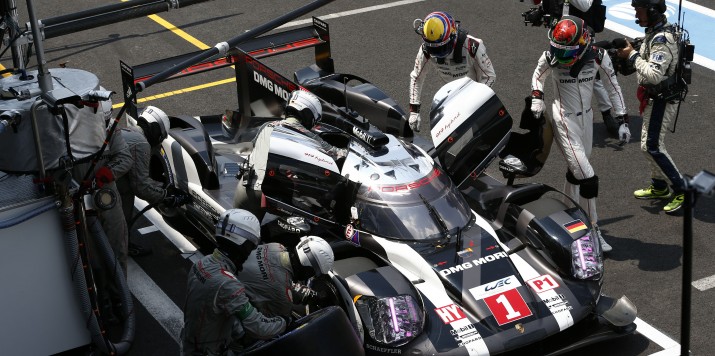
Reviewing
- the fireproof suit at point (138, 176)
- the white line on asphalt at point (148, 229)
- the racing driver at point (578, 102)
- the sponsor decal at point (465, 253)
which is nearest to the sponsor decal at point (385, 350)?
the sponsor decal at point (465, 253)

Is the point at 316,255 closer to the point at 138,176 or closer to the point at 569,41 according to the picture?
the point at 138,176

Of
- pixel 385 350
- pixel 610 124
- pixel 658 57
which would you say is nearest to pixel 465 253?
pixel 385 350

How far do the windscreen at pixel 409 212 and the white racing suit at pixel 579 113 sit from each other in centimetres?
162

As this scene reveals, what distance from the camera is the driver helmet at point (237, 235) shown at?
718cm

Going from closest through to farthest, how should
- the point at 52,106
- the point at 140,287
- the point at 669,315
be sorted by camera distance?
the point at 52,106 < the point at 669,315 < the point at 140,287

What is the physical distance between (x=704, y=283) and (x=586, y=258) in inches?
60.7

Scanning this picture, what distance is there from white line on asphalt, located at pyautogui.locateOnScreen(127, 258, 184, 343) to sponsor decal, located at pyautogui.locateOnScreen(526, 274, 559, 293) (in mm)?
2832

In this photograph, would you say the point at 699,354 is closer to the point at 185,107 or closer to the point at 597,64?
the point at 597,64

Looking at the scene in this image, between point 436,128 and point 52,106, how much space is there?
341cm

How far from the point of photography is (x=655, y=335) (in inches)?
338

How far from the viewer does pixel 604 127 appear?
40.8 ft

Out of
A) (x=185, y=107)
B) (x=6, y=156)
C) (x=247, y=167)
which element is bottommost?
(x=185, y=107)

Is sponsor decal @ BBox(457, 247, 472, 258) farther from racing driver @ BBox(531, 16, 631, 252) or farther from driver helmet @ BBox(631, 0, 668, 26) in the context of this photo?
driver helmet @ BBox(631, 0, 668, 26)

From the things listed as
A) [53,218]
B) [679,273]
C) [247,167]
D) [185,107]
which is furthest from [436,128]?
[185,107]
